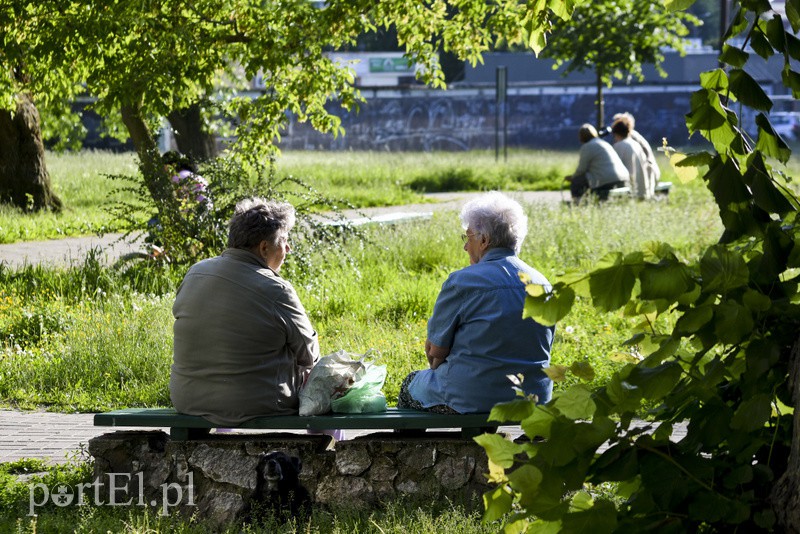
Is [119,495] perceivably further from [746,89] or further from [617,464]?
[746,89]

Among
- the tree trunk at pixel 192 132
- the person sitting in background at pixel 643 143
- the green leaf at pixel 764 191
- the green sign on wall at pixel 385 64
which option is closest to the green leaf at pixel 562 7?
the green leaf at pixel 764 191

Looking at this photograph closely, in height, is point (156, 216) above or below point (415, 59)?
below

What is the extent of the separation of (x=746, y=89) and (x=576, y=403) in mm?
910

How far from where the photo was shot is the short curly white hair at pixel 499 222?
18.3ft

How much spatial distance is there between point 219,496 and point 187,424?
0.38 meters

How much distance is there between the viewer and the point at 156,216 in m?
12.2

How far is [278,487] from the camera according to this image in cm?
539

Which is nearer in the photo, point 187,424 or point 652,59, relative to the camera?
point 187,424

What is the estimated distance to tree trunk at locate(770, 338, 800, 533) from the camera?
256 cm

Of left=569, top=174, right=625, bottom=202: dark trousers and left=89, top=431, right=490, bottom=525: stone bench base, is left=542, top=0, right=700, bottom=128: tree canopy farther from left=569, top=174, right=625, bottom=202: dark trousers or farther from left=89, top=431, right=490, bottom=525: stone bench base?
left=89, top=431, right=490, bottom=525: stone bench base

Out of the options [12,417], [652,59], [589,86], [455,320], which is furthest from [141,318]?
[589,86]

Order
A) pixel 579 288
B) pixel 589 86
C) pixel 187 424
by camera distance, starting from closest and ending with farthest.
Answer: pixel 579 288, pixel 187 424, pixel 589 86

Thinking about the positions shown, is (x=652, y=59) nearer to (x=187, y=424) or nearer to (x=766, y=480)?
(x=187, y=424)

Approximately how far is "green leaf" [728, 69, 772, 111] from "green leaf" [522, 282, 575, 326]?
0.79 metres
